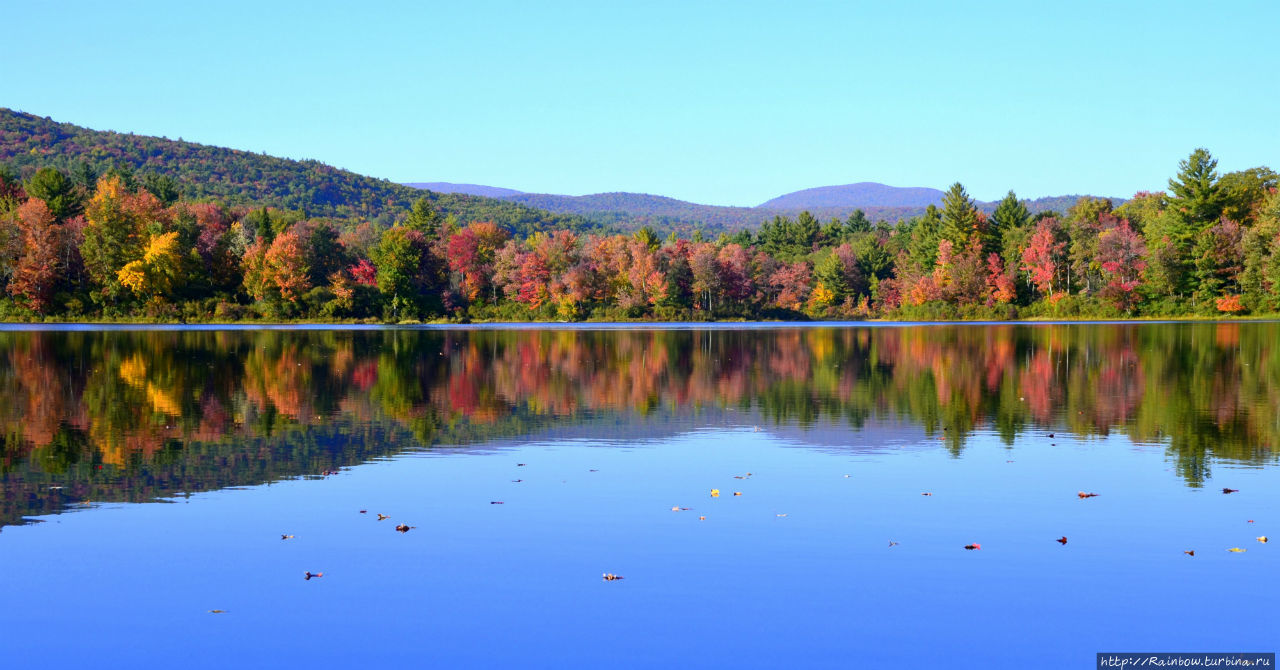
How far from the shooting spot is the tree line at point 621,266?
95438 mm

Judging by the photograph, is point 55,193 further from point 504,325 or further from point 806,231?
point 806,231

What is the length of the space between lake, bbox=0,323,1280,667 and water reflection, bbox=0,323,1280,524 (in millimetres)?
165

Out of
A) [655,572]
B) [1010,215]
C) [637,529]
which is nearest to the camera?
[655,572]

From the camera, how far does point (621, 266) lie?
112 meters

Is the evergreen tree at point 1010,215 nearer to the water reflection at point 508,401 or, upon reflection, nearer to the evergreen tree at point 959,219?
the evergreen tree at point 959,219

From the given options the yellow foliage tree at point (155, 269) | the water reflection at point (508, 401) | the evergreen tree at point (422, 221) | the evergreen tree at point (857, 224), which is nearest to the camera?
the water reflection at point (508, 401)

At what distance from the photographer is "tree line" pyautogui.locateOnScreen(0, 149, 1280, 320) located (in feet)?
313

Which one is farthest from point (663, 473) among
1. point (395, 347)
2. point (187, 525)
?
point (395, 347)

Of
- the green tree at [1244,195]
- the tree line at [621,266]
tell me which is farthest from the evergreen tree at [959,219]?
the green tree at [1244,195]

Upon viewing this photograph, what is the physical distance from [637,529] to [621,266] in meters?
101

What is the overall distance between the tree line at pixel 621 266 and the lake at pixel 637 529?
7815 centimetres

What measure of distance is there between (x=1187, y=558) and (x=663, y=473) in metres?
7.22

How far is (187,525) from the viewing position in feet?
38.9

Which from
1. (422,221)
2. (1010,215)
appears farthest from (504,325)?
(1010,215)
